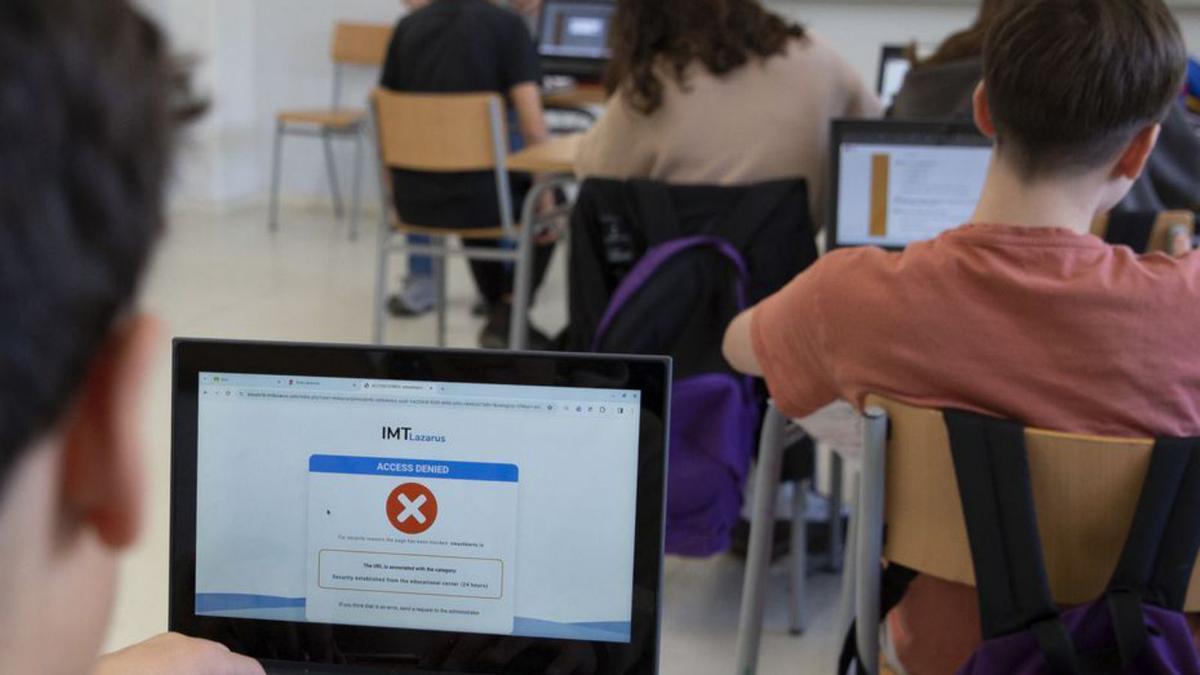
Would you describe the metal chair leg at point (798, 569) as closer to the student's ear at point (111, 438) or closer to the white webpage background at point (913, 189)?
the white webpage background at point (913, 189)

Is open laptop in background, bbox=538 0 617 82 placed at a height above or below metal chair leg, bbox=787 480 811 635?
above

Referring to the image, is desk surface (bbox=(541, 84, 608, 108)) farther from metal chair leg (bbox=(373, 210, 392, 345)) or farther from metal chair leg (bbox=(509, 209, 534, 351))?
metal chair leg (bbox=(509, 209, 534, 351))

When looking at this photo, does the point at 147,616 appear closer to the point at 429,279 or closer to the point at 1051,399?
the point at 1051,399

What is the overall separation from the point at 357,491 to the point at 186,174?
1.75 feet

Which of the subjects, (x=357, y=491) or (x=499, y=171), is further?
(x=499, y=171)

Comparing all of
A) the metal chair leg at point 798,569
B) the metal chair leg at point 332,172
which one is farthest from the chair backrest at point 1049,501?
the metal chair leg at point 332,172

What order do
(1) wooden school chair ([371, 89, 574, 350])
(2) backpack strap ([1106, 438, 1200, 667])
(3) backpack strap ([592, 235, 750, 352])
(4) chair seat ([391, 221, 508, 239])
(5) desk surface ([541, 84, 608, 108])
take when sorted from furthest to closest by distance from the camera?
(5) desk surface ([541, 84, 608, 108]), (4) chair seat ([391, 221, 508, 239]), (1) wooden school chair ([371, 89, 574, 350]), (3) backpack strap ([592, 235, 750, 352]), (2) backpack strap ([1106, 438, 1200, 667])

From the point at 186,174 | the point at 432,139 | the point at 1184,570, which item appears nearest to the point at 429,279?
the point at 432,139

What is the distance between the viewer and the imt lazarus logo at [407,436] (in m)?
0.85

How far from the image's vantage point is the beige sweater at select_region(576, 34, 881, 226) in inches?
87.4

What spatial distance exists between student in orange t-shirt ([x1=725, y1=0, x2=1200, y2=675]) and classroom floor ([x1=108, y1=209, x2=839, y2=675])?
62cm

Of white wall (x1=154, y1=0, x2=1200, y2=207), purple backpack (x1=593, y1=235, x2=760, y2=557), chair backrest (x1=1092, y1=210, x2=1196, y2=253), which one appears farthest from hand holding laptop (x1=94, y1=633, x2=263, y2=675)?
white wall (x1=154, y1=0, x2=1200, y2=207)

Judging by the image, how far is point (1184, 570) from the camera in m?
1.06

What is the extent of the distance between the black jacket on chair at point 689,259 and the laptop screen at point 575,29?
297 cm
